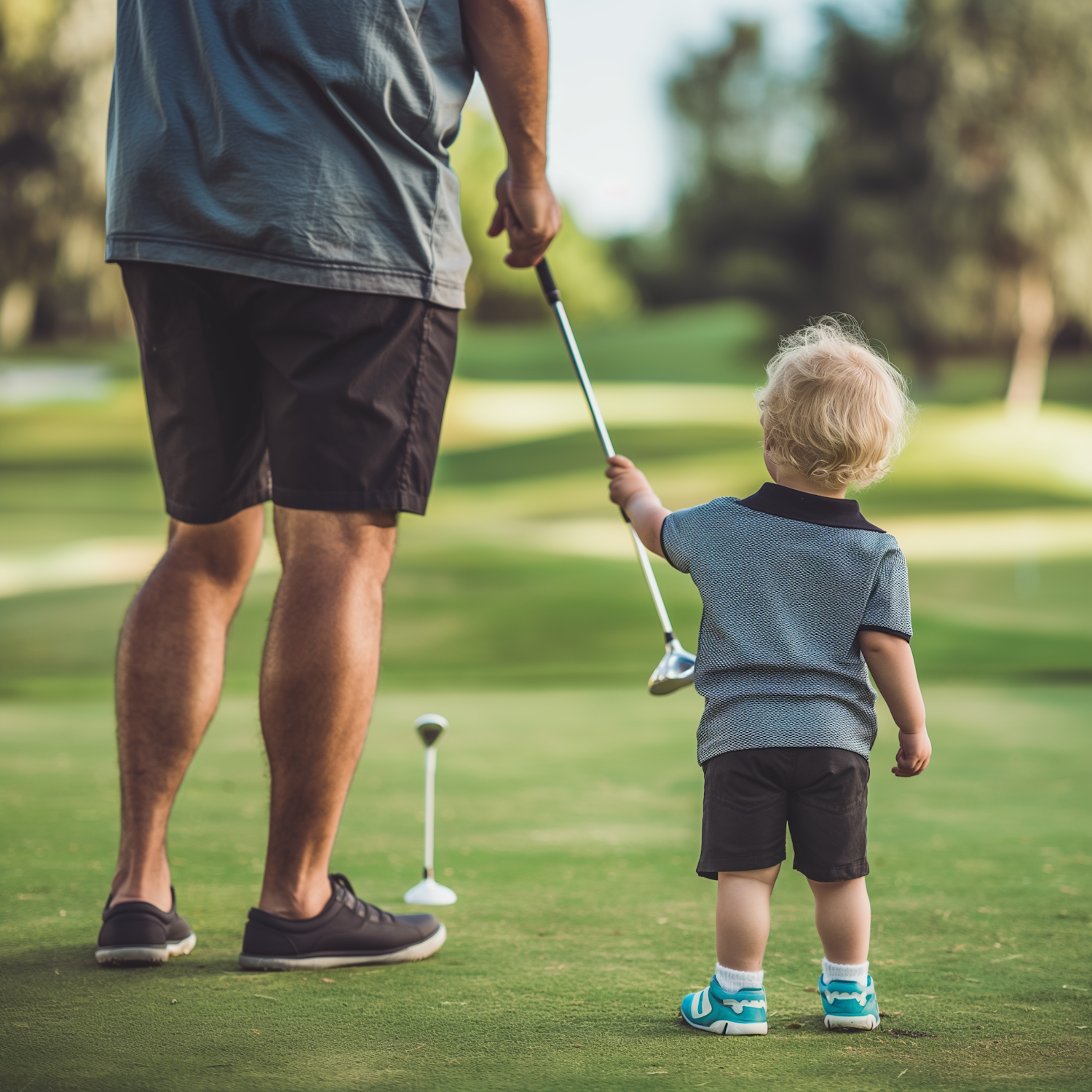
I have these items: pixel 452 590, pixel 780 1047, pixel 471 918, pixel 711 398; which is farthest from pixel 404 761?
pixel 711 398

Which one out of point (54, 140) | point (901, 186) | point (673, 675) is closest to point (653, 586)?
point (673, 675)

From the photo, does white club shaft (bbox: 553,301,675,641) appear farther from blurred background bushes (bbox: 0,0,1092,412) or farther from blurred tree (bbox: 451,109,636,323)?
blurred tree (bbox: 451,109,636,323)

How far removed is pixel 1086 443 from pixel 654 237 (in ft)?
96.7

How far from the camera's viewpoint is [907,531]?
40.4ft

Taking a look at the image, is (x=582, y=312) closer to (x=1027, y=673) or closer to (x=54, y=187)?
(x=54, y=187)

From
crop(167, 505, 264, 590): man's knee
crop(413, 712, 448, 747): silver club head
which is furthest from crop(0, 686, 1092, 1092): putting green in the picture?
crop(167, 505, 264, 590): man's knee

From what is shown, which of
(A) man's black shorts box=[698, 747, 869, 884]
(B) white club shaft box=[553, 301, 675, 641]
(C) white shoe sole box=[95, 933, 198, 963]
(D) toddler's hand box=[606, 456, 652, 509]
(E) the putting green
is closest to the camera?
(E) the putting green

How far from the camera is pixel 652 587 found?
6.97ft

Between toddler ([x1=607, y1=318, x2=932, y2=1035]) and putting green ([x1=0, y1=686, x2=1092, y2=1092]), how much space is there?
5.6 inches

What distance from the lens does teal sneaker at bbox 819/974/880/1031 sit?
5.17 feet

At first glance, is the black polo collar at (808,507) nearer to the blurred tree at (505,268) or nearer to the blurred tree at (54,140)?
the blurred tree at (54,140)

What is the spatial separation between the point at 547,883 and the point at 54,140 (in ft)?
68.1

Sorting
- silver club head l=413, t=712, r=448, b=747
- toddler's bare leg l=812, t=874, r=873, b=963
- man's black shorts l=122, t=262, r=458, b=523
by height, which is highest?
man's black shorts l=122, t=262, r=458, b=523

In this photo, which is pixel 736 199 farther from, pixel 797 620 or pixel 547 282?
pixel 797 620
